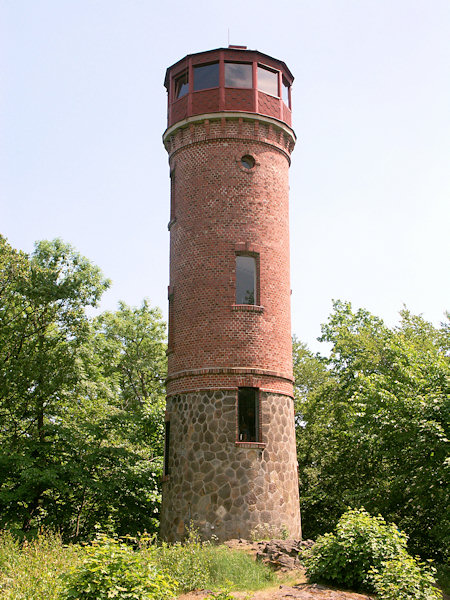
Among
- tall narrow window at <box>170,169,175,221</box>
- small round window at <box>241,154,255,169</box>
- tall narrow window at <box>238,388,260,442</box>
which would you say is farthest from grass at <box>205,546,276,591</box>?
small round window at <box>241,154,255,169</box>

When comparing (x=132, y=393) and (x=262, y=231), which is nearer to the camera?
(x=262, y=231)

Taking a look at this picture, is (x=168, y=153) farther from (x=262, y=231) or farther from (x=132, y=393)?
(x=132, y=393)

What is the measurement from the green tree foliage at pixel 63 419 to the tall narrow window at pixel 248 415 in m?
6.08

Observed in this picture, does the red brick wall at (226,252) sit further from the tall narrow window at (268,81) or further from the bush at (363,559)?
the bush at (363,559)

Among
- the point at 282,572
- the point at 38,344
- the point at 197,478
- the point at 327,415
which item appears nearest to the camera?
the point at 282,572

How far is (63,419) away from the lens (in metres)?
24.9

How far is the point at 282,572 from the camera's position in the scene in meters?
14.1

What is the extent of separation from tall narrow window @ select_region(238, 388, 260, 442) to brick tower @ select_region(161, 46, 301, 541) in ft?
0.10

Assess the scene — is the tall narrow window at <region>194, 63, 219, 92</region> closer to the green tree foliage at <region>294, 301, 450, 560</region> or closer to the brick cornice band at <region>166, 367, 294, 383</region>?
the brick cornice band at <region>166, 367, 294, 383</region>

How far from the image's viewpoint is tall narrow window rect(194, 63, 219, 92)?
21.0 meters

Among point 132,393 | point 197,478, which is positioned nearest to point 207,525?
point 197,478

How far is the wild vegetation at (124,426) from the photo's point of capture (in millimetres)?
18391

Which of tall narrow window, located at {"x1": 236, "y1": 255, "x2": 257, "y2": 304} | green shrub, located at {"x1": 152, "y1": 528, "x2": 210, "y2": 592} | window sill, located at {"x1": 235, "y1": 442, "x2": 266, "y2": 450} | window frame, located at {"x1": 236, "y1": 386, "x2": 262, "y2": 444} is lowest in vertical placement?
green shrub, located at {"x1": 152, "y1": 528, "x2": 210, "y2": 592}

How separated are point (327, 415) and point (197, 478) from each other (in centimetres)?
1247
